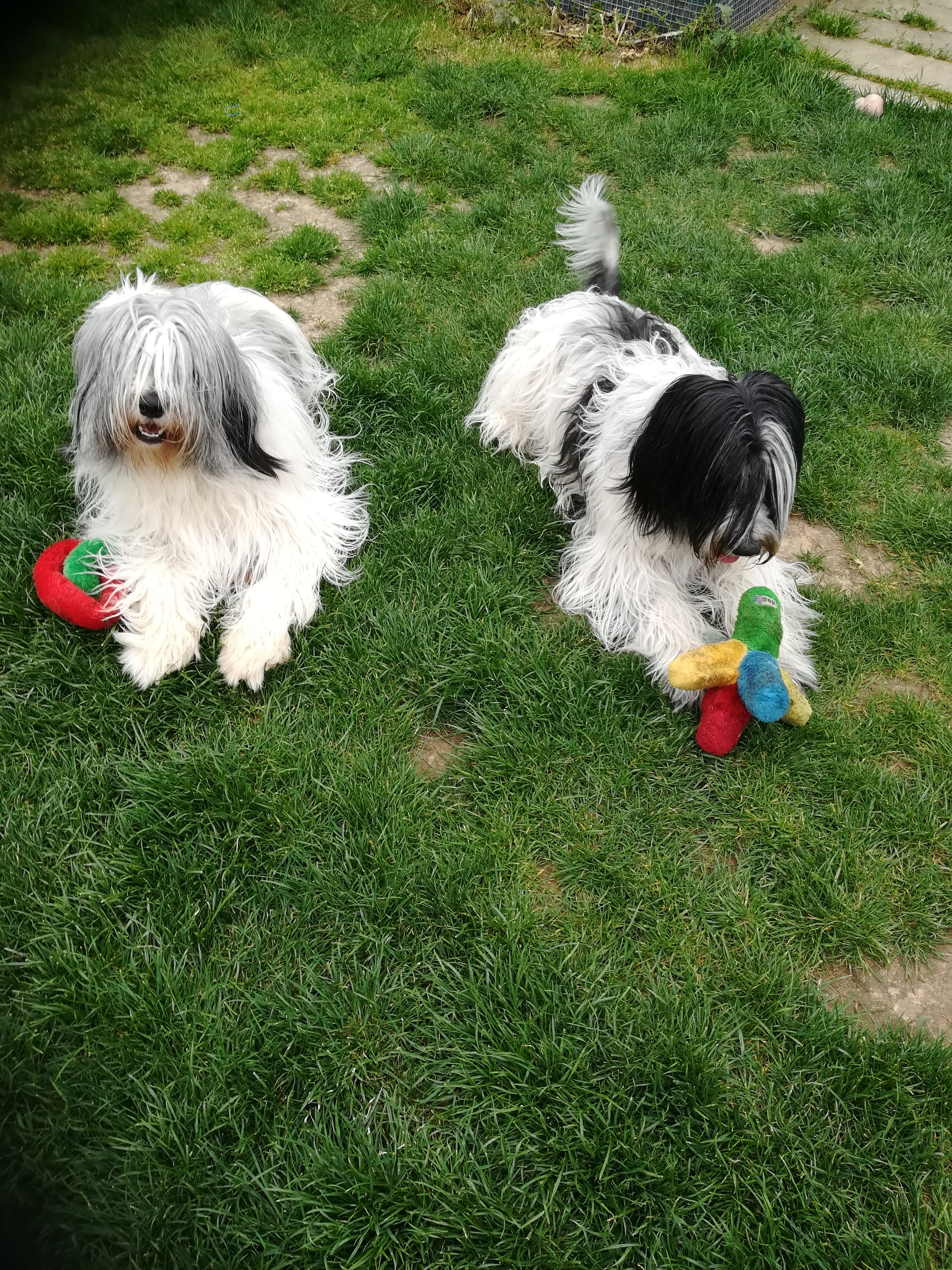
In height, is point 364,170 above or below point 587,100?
below

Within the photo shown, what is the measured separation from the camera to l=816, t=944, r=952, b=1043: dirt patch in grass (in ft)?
7.61

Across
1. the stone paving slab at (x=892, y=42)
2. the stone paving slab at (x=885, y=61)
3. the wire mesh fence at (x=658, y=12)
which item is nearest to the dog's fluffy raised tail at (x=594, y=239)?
the wire mesh fence at (x=658, y=12)

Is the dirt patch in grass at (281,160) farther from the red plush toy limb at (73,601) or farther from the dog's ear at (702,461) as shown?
the dog's ear at (702,461)

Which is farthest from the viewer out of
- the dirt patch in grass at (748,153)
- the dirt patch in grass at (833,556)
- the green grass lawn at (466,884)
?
the dirt patch in grass at (748,153)

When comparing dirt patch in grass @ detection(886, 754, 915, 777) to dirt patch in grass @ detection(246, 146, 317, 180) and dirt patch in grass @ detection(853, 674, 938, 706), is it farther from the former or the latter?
dirt patch in grass @ detection(246, 146, 317, 180)

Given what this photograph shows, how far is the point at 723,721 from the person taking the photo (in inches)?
108

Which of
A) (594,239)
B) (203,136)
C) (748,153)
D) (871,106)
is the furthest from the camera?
(871,106)

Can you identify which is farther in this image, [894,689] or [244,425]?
[894,689]

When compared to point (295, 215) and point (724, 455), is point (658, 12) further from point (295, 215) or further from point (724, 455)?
point (724, 455)

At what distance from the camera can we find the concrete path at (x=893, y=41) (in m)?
6.70

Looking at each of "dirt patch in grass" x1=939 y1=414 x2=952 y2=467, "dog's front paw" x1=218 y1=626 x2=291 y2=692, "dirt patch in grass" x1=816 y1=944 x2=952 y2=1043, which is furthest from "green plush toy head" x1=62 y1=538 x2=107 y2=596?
"dirt patch in grass" x1=939 y1=414 x2=952 y2=467

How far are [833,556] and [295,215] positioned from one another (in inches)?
149

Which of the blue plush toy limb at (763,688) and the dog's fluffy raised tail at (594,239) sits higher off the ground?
the dog's fluffy raised tail at (594,239)

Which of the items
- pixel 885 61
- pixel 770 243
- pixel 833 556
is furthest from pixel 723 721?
pixel 885 61
